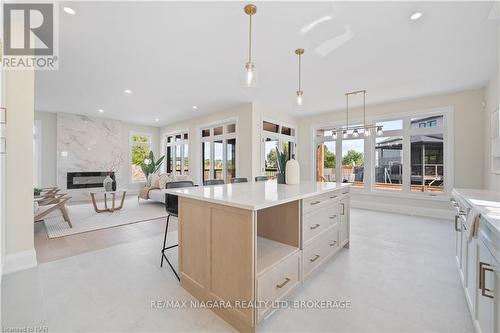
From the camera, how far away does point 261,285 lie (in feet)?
4.58

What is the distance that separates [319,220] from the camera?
6.89 ft

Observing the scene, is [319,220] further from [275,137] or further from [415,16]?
[275,137]

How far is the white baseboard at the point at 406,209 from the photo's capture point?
4469mm

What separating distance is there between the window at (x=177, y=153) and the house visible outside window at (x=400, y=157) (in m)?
4.98

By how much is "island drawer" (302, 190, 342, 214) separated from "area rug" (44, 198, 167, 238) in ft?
11.6

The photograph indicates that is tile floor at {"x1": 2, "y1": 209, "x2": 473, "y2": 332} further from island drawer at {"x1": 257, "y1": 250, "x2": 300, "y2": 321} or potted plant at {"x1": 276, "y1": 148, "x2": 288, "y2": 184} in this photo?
potted plant at {"x1": 276, "y1": 148, "x2": 288, "y2": 184}

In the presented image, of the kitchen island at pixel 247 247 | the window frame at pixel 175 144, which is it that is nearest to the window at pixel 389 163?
the kitchen island at pixel 247 247

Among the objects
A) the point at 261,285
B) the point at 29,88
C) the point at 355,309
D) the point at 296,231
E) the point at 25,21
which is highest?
the point at 25,21

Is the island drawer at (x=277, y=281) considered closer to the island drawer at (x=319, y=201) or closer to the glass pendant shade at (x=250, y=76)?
the island drawer at (x=319, y=201)

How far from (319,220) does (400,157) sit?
14.5 feet

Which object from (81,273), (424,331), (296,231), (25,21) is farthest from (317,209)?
(25,21)

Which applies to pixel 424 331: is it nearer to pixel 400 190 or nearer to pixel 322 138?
pixel 400 190

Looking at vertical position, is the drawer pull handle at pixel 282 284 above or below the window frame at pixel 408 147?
below

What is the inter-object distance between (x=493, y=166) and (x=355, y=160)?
2577 millimetres
